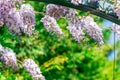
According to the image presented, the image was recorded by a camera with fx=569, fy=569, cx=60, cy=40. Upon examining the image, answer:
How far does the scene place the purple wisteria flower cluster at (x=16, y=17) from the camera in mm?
4410

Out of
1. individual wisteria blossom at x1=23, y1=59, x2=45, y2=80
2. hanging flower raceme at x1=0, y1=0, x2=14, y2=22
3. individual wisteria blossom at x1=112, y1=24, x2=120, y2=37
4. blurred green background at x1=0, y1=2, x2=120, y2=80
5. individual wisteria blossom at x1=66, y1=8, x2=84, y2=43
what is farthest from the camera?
blurred green background at x1=0, y1=2, x2=120, y2=80

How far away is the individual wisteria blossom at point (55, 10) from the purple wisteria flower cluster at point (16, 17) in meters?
0.15

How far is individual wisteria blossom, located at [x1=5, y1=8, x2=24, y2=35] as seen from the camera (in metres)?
4.48

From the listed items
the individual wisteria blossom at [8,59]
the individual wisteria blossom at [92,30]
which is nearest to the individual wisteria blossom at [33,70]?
the individual wisteria blossom at [8,59]

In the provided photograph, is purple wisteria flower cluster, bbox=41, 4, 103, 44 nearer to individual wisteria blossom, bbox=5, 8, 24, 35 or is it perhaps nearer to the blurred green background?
the blurred green background

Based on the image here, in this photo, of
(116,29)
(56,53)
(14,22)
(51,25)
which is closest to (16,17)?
(14,22)

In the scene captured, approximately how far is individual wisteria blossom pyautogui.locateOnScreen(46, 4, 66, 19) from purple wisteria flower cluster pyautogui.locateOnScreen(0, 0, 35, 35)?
0.49 feet

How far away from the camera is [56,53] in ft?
31.9

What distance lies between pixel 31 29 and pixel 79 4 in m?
0.45

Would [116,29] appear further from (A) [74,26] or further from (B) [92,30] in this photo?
(A) [74,26]

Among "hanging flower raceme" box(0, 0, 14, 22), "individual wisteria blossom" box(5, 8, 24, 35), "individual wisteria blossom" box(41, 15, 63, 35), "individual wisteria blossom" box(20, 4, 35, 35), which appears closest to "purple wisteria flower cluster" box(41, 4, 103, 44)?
"individual wisteria blossom" box(41, 15, 63, 35)

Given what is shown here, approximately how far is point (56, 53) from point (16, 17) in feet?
17.3

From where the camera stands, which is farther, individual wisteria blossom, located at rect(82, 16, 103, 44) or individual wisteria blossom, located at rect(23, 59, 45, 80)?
individual wisteria blossom, located at rect(82, 16, 103, 44)

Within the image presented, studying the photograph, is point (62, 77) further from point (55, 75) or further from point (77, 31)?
point (77, 31)
